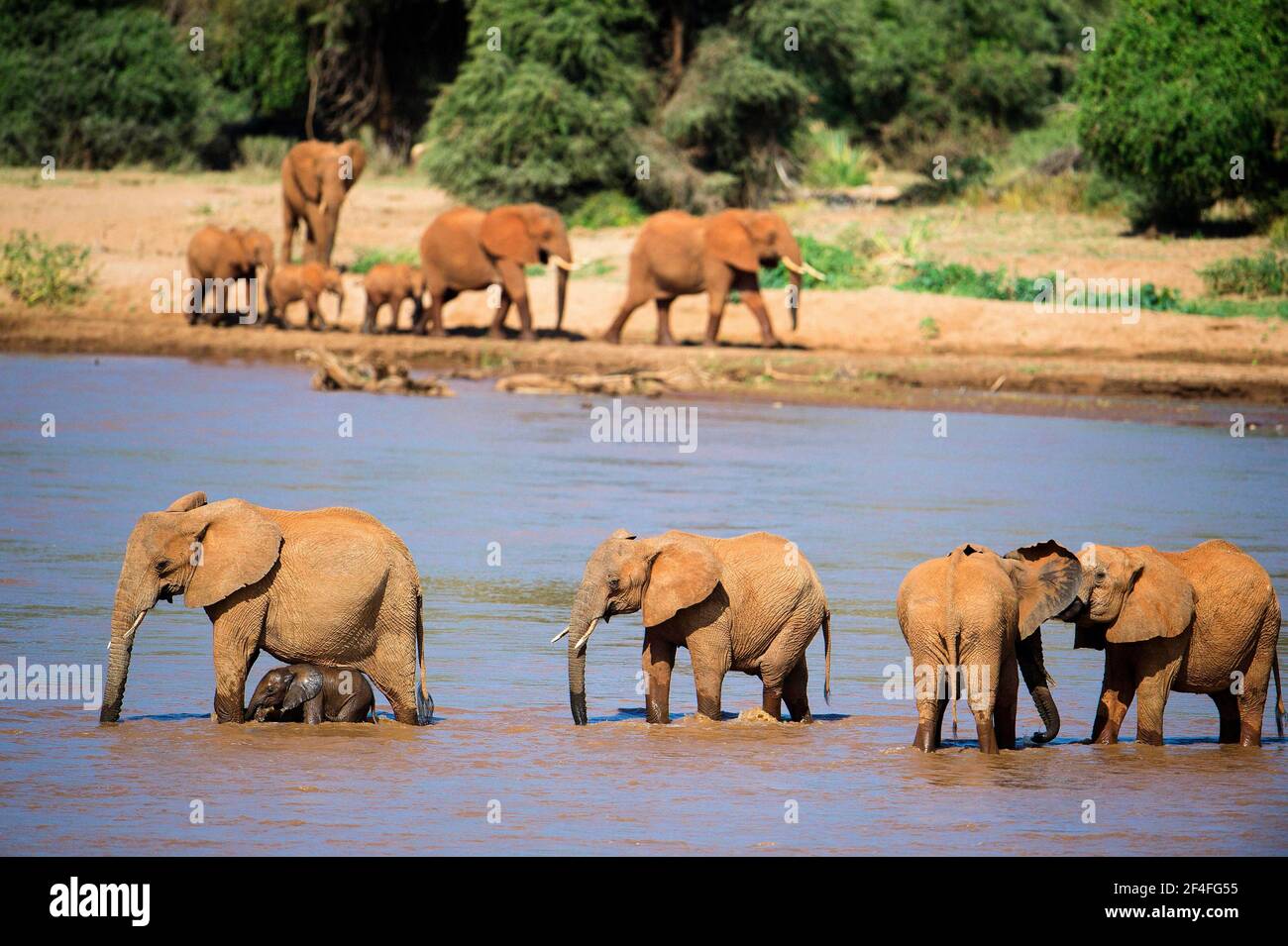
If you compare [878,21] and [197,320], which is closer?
[197,320]

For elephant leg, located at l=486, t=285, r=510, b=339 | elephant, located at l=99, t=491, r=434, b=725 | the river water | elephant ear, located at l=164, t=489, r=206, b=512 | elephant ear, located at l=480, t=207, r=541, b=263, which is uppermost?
elephant ear, located at l=480, t=207, r=541, b=263

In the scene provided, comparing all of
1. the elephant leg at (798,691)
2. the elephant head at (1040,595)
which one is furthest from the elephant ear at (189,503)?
the elephant head at (1040,595)

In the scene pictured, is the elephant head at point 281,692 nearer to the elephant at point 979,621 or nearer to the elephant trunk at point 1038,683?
the elephant at point 979,621

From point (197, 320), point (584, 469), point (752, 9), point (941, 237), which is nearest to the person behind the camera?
point (584, 469)

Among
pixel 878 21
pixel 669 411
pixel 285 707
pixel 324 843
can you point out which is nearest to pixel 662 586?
pixel 285 707

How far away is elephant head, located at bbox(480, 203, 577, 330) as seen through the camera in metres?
29.3

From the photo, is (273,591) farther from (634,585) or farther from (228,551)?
(634,585)

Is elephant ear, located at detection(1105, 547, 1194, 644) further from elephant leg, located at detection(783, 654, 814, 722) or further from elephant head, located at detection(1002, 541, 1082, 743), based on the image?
elephant leg, located at detection(783, 654, 814, 722)

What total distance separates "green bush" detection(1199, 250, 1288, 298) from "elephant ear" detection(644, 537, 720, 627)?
64.5 feet

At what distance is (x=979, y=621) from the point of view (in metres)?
10.0

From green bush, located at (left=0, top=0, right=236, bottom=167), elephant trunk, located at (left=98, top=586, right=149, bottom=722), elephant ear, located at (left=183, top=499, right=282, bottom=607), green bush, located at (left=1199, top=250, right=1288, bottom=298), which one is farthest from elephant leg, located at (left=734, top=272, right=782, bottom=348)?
elephant trunk, located at (left=98, top=586, right=149, bottom=722)
